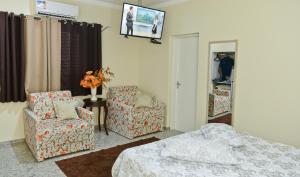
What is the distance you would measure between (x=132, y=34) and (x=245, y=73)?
1.91 m

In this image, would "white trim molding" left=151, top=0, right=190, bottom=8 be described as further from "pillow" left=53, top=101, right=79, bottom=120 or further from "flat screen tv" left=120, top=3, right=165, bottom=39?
"pillow" left=53, top=101, right=79, bottom=120

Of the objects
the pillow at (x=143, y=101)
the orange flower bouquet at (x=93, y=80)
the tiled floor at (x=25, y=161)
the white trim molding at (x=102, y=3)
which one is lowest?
the tiled floor at (x=25, y=161)

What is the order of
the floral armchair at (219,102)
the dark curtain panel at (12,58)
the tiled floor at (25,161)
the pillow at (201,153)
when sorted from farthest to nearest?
1. the floral armchair at (219,102)
2. the dark curtain panel at (12,58)
3. the tiled floor at (25,161)
4. the pillow at (201,153)

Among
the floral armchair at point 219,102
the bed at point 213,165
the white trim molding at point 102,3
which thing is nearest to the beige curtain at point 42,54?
the white trim molding at point 102,3

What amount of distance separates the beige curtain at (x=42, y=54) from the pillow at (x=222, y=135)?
275 cm

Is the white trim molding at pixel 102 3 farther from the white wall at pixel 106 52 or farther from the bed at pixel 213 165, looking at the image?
the bed at pixel 213 165

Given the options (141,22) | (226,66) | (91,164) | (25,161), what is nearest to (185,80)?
(226,66)

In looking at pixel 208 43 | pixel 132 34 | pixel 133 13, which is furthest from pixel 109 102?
pixel 208 43

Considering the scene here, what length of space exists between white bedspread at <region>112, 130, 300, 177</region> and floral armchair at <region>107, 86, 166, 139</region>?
1792mm

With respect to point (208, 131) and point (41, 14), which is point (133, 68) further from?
point (208, 131)

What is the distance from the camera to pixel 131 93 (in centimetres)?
495

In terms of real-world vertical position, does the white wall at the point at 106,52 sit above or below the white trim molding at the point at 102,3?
below

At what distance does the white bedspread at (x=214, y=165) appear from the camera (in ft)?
6.09

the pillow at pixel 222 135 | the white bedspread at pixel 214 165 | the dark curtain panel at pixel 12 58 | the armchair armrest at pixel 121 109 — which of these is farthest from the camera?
the armchair armrest at pixel 121 109
